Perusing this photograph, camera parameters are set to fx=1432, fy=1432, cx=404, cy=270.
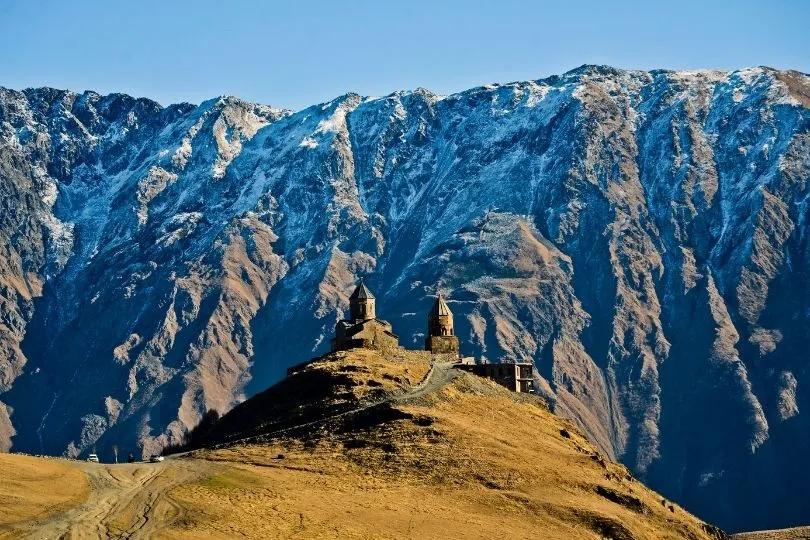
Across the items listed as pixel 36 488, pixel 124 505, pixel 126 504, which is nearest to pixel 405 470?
pixel 126 504

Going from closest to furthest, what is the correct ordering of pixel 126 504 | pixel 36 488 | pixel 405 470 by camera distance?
pixel 126 504, pixel 36 488, pixel 405 470

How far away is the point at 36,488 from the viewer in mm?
127938

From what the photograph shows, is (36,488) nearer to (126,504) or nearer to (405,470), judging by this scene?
(126,504)

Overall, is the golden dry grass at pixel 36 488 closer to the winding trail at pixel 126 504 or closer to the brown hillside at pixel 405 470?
the winding trail at pixel 126 504

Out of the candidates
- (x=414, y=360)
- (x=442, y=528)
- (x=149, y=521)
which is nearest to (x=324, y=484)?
(x=442, y=528)

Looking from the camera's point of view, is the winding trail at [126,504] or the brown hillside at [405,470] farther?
the brown hillside at [405,470]

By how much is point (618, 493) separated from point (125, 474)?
51905 mm

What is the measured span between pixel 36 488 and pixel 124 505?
28.5 feet

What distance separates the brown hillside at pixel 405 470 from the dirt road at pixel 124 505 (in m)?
2.35

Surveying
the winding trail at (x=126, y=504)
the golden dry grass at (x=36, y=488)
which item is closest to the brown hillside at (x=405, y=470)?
the winding trail at (x=126, y=504)

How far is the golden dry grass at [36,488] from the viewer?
12019cm

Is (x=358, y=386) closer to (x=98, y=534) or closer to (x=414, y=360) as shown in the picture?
(x=414, y=360)

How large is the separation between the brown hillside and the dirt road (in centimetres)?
235

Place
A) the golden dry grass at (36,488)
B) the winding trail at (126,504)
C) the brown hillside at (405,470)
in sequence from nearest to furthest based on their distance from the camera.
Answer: the winding trail at (126,504) → the golden dry grass at (36,488) → the brown hillside at (405,470)
